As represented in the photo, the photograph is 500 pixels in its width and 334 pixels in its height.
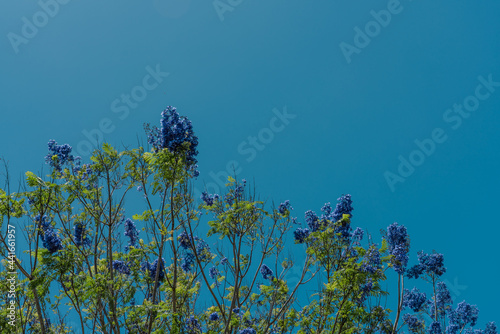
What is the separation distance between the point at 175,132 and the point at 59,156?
3520mm

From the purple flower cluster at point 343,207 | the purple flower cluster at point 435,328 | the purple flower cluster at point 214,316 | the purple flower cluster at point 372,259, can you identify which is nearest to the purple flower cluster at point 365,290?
the purple flower cluster at point 372,259

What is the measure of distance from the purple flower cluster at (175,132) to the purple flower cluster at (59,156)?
3029mm

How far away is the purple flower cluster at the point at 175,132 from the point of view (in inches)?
287

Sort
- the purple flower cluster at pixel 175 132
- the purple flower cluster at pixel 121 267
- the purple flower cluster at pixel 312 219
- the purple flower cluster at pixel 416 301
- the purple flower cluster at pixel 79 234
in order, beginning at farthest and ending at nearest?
the purple flower cluster at pixel 416 301 → the purple flower cluster at pixel 312 219 → the purple flower cluster at pixel 79 234 → the purple flower cluster at pixel 121 267 → the purple flower cluster at pixel 175 132

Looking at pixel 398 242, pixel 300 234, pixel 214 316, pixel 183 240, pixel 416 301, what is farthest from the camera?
pixel 416 301

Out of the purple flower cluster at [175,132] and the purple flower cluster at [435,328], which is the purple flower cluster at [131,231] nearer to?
the purple flower cluster at [175,132]

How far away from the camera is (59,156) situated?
921 centimetres

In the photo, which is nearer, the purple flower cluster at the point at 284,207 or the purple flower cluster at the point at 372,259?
the purple flower cluster at the point at 372,259

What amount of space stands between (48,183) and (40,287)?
→ 6.20ft

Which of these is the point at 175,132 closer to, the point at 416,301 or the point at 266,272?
the point at 266,272

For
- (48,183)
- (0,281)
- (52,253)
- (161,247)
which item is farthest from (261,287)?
(0,281)

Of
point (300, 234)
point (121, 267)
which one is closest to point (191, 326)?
point (121, 267)

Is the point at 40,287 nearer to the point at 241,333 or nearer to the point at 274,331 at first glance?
the point at 241,333

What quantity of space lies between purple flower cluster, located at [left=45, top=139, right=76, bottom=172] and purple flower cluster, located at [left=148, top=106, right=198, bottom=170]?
3.03m
